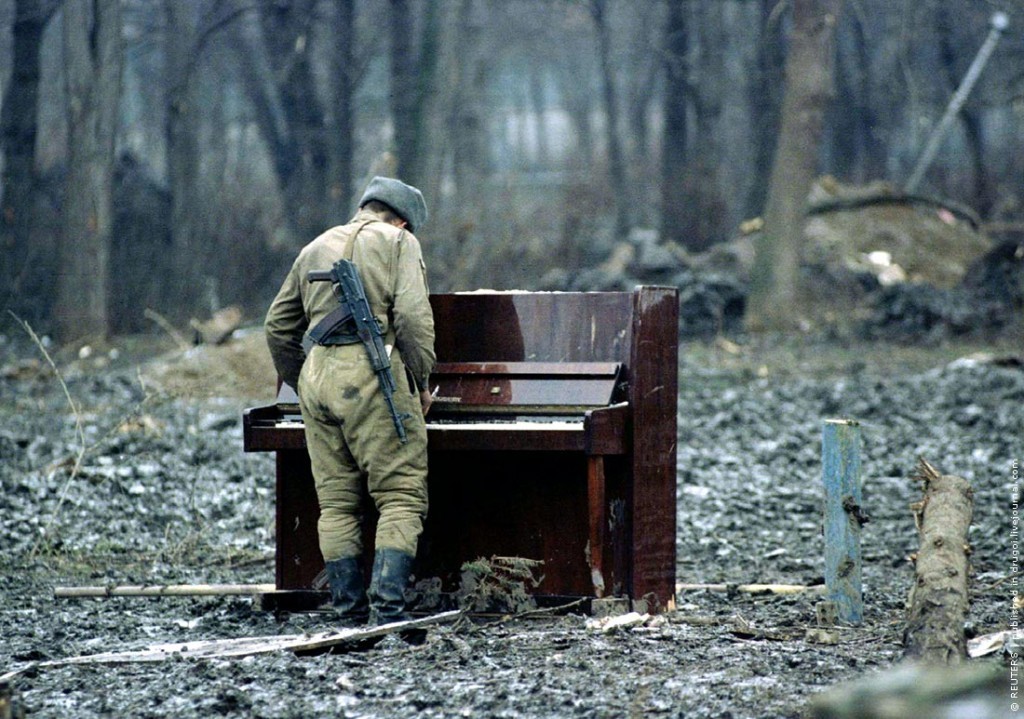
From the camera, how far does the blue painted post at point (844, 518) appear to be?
6734 millimetres

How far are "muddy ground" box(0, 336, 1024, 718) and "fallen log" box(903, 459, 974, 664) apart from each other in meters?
0.25

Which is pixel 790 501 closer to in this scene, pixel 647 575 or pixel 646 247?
pixel 647 575

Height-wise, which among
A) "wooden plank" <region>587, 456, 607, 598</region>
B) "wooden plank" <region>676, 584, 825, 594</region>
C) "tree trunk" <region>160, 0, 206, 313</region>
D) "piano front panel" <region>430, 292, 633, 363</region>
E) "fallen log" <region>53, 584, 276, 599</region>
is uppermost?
"tree trunk" <region>160, 0, 206, 313</region>

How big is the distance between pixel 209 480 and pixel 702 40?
70.9 ft

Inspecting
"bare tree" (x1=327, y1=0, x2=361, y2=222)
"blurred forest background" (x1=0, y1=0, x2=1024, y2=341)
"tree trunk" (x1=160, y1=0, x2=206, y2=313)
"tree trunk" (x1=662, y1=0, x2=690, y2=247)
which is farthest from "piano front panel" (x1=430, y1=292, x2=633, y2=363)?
"tree trunk" (x1=662, y1=0, x2=690, y2=247)

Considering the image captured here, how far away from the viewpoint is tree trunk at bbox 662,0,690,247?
28.3 metres

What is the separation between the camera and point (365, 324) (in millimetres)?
6488

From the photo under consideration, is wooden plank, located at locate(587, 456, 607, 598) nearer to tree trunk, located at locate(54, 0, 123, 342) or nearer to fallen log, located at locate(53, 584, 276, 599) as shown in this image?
fallen log, located at locate(53, 584, 276, 599)

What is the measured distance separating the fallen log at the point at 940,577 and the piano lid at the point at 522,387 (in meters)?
1.54

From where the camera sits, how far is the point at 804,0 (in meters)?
20.3

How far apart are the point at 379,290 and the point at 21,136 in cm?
1821

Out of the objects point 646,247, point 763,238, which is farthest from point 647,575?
point 646,247

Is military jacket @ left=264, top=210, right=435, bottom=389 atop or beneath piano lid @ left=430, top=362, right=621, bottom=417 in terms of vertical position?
atop

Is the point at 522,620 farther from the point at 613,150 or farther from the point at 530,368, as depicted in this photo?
the point at 613,150
